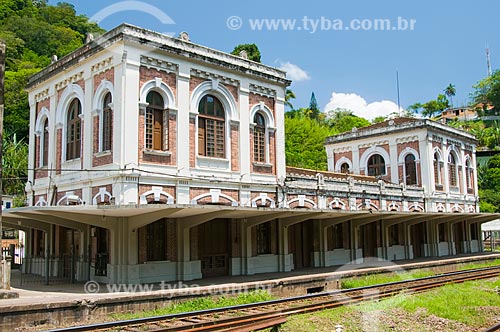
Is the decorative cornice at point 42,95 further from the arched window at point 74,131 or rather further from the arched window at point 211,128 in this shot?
the arched window at point 211,128

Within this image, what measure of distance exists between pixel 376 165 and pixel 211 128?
1926 centimetres

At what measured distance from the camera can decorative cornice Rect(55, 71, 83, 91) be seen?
66.0ft

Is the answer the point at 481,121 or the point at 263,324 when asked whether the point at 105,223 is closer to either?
the point at 263,324

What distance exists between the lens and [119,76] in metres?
17.7

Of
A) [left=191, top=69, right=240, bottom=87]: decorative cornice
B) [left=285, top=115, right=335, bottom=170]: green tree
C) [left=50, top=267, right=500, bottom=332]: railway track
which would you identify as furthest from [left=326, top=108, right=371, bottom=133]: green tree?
[left=50, top=267, right=500, bottom=332]: railway track

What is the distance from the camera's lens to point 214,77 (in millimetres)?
20312

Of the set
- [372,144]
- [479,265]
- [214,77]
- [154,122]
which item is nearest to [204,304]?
[154,122]

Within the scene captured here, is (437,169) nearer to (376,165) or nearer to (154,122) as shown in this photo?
(376,165)

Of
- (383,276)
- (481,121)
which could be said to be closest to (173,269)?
(383,276)

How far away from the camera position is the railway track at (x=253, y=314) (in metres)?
10.8

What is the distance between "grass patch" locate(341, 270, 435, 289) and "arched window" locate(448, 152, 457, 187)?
1570 cm

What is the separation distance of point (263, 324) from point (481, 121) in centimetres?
8841

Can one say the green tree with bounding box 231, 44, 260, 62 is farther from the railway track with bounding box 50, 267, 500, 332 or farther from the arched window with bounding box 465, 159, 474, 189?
the railway track with bounding box 50, 267, 500, 332

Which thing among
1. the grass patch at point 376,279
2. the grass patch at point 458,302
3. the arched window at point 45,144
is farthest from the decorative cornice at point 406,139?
the arched window at point 45,144
